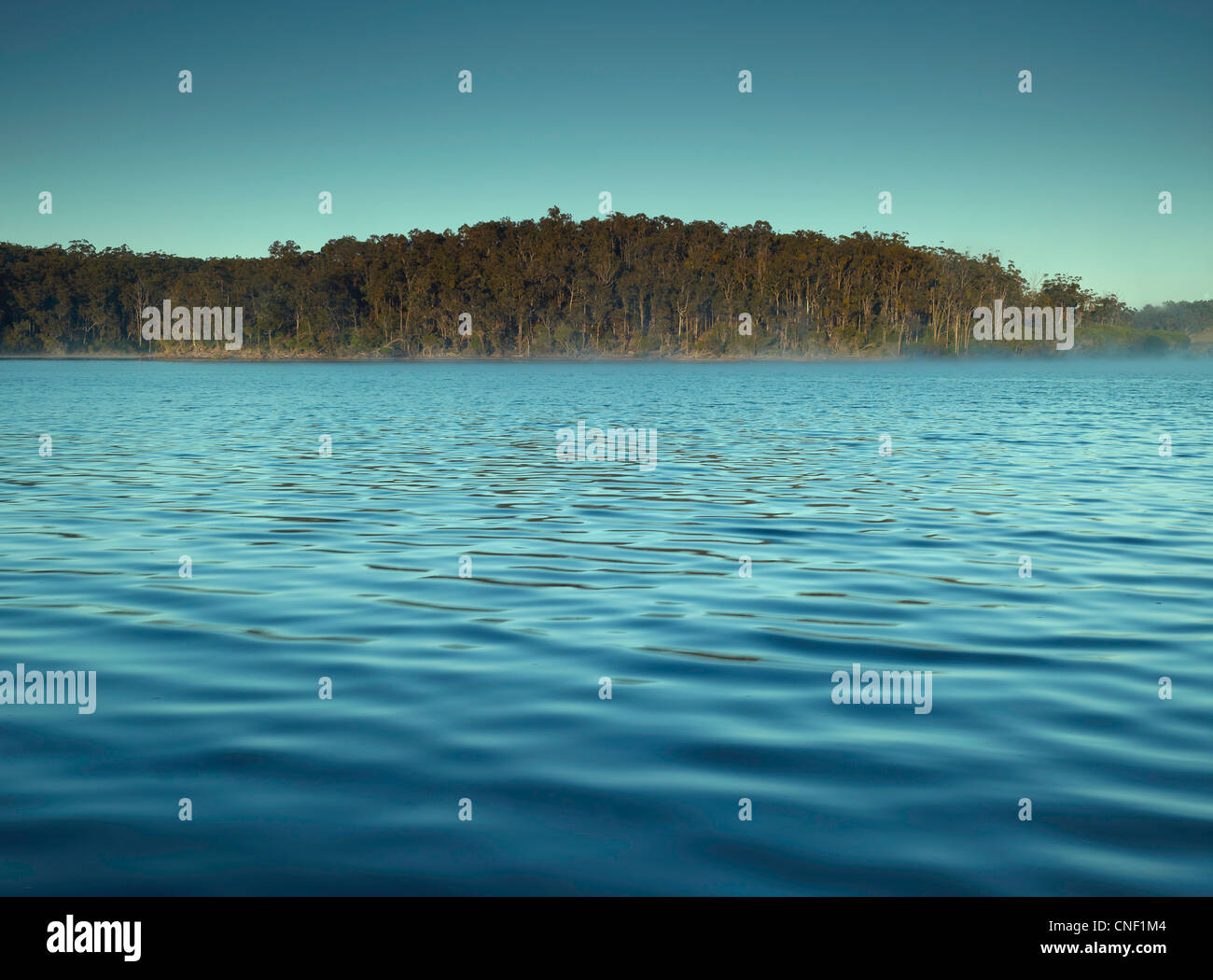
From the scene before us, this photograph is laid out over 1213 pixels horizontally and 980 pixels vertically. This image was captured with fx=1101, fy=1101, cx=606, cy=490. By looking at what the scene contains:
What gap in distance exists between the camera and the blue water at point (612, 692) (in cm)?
521

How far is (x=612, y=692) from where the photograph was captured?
7941 millimetres

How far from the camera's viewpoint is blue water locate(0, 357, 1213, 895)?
17.1ft

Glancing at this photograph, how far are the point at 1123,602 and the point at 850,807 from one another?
21.5 feet

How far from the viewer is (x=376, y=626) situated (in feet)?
32.6

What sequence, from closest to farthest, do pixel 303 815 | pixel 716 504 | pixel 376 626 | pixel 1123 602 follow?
1. pixel 303 815
2. pixel 376 626
3. pixel 1123 602
4. pixel 716 504
